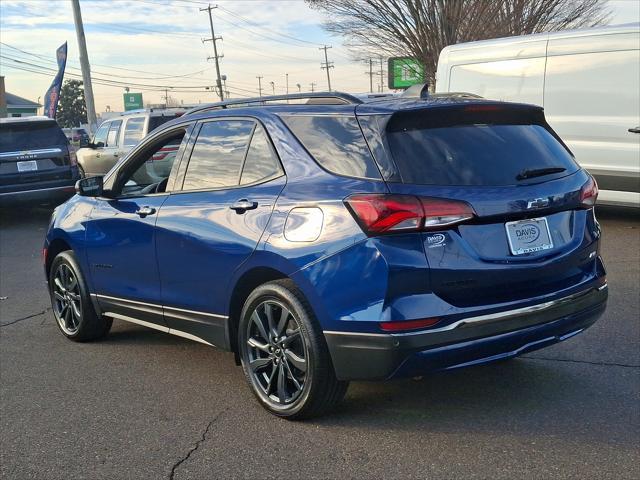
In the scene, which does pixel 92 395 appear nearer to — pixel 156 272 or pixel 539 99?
pixel 156 272

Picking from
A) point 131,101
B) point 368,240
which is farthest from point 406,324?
point 131,101

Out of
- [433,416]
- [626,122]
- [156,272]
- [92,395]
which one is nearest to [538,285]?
[433,416]

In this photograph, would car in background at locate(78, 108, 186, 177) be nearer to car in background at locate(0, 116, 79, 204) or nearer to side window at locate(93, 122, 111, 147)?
side window at locate(93, 122, 111, 147)

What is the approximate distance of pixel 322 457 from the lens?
3.39m

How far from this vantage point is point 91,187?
514cm

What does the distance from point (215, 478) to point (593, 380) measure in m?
2.38

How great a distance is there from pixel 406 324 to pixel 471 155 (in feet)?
3.18

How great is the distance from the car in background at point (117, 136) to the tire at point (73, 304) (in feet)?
28.3

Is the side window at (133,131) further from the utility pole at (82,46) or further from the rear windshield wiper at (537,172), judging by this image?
the rear windshield wiper at (537,172)

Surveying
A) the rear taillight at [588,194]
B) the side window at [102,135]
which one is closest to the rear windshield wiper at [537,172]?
the rear taillight at [588,194]

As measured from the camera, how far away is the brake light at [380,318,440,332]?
3.23 metres

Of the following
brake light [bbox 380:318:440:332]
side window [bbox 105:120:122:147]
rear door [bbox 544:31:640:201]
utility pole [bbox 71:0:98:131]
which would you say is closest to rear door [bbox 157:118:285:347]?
brake light [bbox 380:318:440:332]

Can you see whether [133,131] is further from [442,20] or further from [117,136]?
[442,20]

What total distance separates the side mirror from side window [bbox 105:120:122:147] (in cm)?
1069
